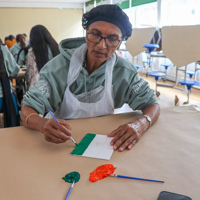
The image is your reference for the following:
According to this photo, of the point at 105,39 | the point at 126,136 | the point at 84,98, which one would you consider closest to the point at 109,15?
the point at 105,39

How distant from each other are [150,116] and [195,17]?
513cm

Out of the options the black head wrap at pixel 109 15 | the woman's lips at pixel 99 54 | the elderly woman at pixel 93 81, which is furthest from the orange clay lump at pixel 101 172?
the black head wrap at pixel 109 15

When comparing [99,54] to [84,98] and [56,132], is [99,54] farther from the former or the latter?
[56,132]

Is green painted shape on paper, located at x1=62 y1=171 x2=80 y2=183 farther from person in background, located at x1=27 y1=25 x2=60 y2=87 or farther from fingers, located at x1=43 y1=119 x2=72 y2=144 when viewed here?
person in background, located at x1=27 y1=25 x2=60 y2=87

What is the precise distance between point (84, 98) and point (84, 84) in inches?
3.5

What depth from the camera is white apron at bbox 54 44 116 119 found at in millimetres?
1258

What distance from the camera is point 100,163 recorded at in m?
0.79

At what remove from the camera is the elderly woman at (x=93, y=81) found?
1140mm

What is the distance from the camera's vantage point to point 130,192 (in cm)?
64

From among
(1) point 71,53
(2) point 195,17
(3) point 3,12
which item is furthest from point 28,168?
(3) point 3,12

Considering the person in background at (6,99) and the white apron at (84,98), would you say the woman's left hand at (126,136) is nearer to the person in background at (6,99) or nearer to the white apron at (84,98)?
the white apron at (84,98)

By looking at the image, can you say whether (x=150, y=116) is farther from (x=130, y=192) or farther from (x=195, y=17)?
(x=195, y=17)

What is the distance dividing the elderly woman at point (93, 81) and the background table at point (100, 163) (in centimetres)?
12

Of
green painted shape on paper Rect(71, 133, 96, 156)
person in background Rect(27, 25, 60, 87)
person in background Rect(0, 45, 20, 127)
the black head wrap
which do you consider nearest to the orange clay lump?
green painted shape on paper Rect(71, 133, 96, 156)
